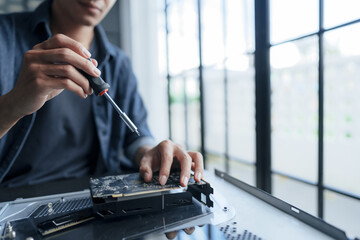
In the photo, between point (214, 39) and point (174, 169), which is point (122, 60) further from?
point (214, 39)

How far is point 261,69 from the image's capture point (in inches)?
48.8

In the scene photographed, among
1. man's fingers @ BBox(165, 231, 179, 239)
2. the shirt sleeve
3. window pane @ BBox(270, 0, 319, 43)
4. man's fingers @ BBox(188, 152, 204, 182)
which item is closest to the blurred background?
window pane @ BBox(270, 0, 319, 43)

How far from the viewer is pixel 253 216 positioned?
0.42 meters

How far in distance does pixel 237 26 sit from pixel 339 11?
35.4 inches

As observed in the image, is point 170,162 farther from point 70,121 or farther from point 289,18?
point 289,18

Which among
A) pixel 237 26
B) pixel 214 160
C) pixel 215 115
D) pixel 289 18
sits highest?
pixel 237 26

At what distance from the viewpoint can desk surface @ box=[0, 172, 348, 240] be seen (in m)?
0.36

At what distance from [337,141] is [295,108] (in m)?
0.46

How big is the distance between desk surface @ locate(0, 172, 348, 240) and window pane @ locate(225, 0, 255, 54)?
1.31 m

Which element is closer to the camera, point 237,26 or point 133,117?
point 133,117

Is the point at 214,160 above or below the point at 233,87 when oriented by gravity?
below

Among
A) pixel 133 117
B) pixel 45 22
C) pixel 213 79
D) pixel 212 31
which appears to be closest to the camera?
pixel 45 22

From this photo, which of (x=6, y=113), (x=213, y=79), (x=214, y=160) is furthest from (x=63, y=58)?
(x=214, y=160)

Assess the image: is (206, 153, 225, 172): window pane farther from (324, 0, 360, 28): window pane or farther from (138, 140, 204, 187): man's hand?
(138, 140, 204, 187): man's hand
